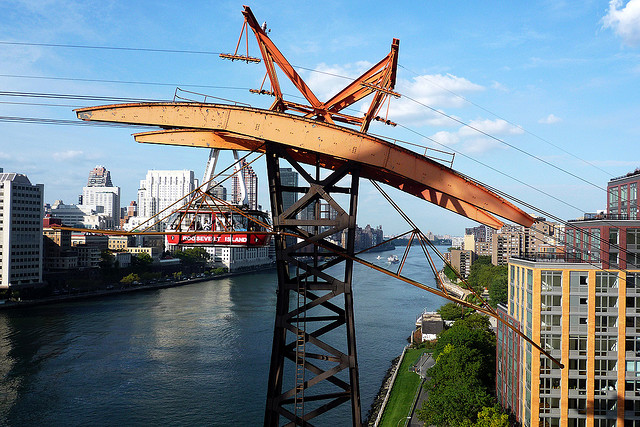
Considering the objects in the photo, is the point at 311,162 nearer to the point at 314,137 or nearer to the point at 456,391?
the point at 314,137

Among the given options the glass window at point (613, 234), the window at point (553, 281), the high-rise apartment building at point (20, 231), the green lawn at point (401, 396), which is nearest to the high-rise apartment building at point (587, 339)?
the window at point (553, 281)

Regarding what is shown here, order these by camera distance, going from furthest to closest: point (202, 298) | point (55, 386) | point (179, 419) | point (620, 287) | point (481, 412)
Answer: point (202, 298) < point (55, 386) < point (179, 419) < point (481, 412) < point (620, 287)

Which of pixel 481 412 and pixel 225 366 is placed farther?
pixel 225 366

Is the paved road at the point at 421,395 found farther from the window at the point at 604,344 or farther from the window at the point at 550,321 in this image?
the window at the point at 604,344

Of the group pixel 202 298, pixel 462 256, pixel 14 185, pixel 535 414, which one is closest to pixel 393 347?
pixel 535 414

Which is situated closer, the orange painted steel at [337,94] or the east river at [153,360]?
the orange painted steel at [337,94]

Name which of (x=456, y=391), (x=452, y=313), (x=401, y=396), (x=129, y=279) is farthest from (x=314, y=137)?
(x=129, y=279)

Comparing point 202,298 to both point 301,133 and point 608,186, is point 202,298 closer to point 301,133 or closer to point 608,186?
point 608,186
